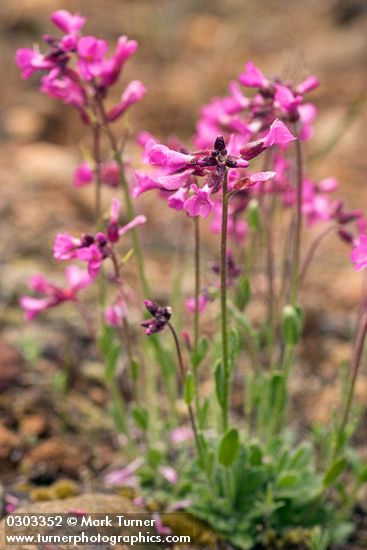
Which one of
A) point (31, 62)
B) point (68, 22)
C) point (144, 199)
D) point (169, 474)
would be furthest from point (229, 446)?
point (144, 199)

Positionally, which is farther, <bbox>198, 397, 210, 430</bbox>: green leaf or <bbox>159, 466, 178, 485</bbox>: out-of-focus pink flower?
<bbox>159, 466, 178, 485</bbox>: out-of-focus pink flower

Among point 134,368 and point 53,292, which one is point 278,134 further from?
point 53,292

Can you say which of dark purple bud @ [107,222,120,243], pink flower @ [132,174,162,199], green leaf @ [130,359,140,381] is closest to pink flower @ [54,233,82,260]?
dark purple bud @ [107,222,120,243]

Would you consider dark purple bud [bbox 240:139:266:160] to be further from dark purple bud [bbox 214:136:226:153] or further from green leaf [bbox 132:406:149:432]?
green leaf [bbox 132:406:149:432]

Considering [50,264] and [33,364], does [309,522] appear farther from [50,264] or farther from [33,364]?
[50,264]

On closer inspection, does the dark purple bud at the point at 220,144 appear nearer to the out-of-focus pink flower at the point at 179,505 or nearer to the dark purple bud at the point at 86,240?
the dark purple bud at the point at 86,240

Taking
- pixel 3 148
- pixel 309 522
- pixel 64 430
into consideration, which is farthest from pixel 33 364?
pixel 3 148
